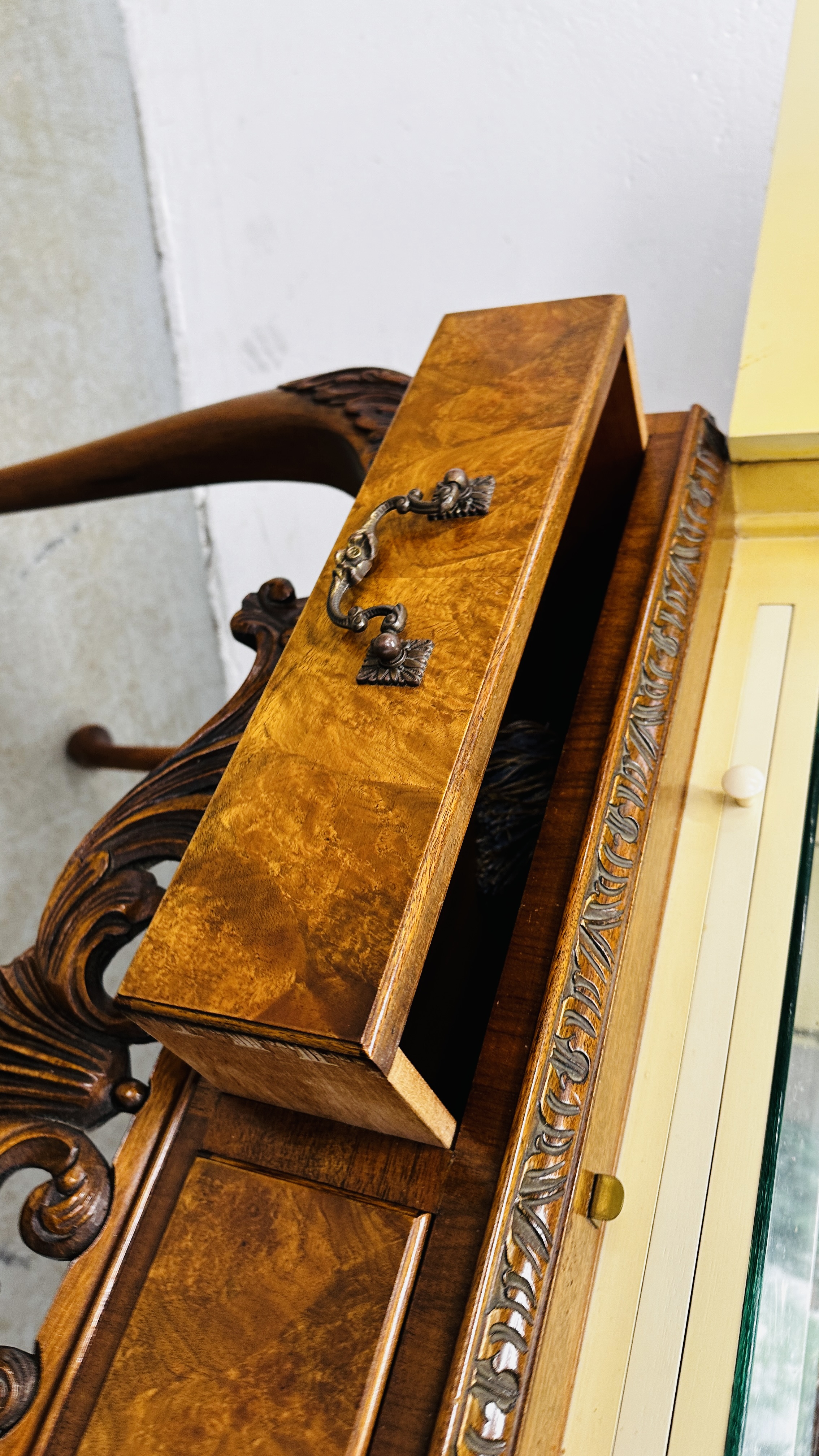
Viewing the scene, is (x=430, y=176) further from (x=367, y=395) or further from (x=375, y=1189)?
(x=375, y=1189)

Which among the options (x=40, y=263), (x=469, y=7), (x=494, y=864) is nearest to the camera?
(x=494, y=864)

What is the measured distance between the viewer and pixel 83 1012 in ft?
1.84

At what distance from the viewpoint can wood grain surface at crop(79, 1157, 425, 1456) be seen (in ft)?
1.32

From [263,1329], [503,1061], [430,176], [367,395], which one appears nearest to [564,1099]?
[503,1061]

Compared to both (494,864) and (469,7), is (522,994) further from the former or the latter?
(469,7)

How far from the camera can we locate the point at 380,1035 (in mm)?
386

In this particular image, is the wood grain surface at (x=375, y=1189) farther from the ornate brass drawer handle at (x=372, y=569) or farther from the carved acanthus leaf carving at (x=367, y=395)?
the carved acanthus leaf carving at (x=367, y=395)

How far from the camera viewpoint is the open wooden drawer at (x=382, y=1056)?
402 mm

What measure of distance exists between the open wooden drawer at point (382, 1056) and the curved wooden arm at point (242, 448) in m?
0.16

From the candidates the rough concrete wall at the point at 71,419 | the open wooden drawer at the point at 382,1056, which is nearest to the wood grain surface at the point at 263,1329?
the open wooden drawer at the point at 382,1056

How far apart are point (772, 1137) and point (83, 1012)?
35cm

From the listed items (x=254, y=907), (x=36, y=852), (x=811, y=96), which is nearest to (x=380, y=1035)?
(x=254, y=907)

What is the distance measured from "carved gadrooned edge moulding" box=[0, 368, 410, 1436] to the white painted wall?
87 centimetres

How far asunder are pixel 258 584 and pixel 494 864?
1078mm
